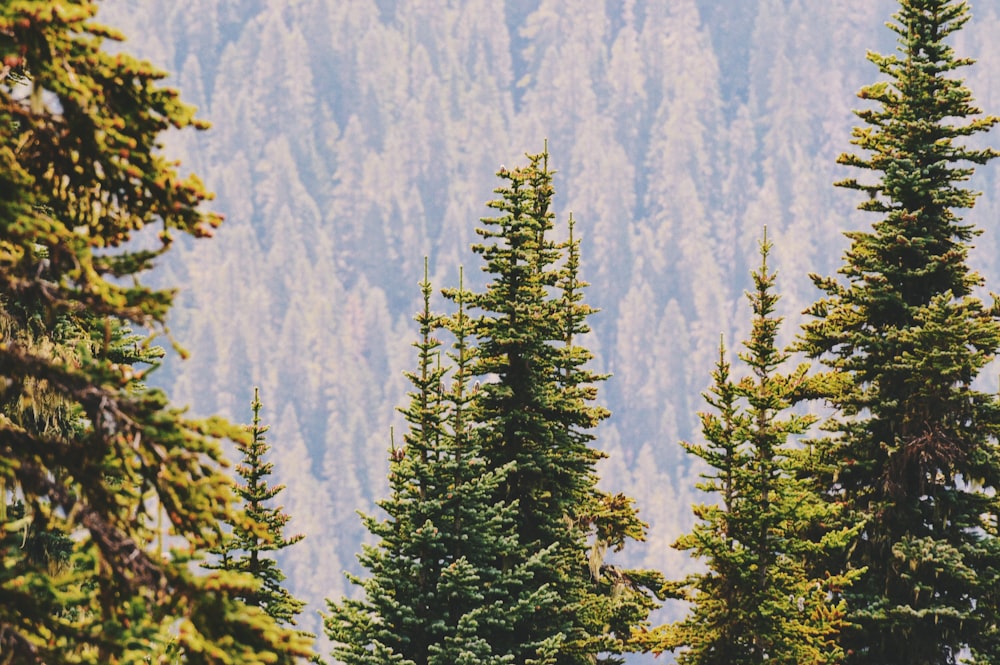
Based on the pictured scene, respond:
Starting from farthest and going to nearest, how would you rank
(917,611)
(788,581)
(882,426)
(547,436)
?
(547,436)
(882,426)
(917,611)
(788,581)

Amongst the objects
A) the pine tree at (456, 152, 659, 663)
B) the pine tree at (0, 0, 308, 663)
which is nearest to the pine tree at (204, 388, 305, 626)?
the pine tree at (456, 152, 659, 663)

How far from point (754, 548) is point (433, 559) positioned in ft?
15.0

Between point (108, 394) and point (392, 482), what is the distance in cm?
1260

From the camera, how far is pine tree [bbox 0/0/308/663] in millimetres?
7059

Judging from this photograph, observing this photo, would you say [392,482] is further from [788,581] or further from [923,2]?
[923,2]

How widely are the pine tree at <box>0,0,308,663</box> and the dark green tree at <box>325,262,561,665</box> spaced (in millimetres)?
10753

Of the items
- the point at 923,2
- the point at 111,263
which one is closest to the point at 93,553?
the point at 111,263

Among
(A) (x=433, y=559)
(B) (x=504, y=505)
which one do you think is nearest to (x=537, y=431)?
(B) (x=504, y=505)

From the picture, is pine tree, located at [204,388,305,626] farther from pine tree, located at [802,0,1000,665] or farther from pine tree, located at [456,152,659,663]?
pine tree, located at [802,0,1000,665]

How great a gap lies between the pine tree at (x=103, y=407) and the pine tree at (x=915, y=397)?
42.2ft

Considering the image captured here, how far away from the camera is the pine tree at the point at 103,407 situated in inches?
278

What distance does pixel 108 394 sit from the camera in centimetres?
713

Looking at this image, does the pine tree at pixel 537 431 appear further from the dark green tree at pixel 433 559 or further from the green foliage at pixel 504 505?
the dark green tree at pixel 433 559

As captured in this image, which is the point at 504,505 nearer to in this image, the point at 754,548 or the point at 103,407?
the point at 754,548
